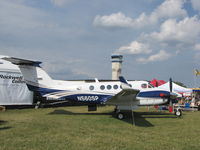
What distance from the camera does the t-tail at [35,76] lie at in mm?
14328

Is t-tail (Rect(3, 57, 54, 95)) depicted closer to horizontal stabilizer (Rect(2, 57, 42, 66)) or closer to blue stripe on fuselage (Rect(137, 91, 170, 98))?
horizontal stabilizer (Rect(2, 57, 42, 66))

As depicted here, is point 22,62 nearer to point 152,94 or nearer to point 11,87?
point 11,87

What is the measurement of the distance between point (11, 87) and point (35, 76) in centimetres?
571

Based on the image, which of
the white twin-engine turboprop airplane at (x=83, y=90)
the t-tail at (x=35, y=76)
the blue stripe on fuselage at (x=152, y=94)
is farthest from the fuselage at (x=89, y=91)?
the blue stripe on fuselage at (x=152, y=94)

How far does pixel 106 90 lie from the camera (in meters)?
14.6

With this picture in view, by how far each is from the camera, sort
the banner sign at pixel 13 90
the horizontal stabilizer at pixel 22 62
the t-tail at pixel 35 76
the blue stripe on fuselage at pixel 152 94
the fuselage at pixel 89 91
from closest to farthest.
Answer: the horizontal stabilizer at pixel 22 62 → the blue stripe on fuselage at pixel 152 94 → the t-tail at pixel 35 76 → the fuselage at pixel 89 91 → the banner sign at pixel 13 90

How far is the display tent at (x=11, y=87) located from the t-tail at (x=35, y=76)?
531 centimetres

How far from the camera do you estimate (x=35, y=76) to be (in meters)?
14.7

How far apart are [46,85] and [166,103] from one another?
920cm

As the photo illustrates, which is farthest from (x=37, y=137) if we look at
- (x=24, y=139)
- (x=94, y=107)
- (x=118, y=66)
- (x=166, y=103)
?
(x=118, y=66)

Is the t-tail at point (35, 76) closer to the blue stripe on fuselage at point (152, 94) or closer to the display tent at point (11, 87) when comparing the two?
the display tent at point (11, 87)

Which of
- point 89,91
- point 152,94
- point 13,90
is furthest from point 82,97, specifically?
point 13,90

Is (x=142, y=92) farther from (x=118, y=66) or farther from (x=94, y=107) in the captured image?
(x=118, y=66)

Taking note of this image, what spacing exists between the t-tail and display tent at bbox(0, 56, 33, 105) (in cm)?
531
